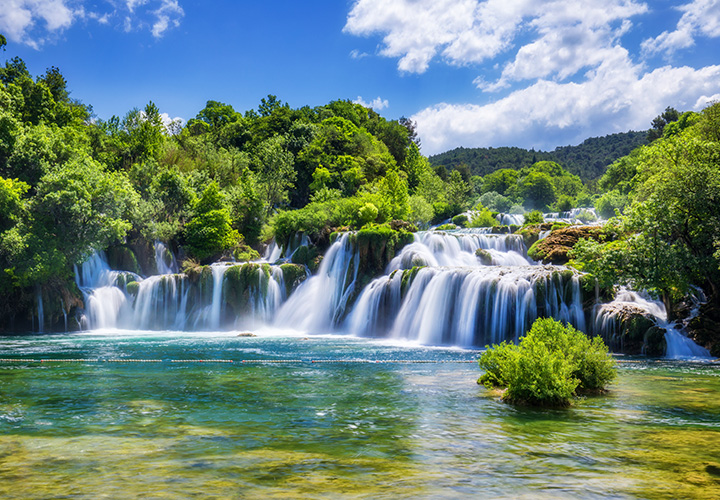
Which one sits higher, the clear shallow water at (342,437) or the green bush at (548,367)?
the green bush at (548,367)

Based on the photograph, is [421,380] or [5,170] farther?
[5,170]

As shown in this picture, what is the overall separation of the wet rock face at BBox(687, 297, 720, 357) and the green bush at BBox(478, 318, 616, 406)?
1139cm

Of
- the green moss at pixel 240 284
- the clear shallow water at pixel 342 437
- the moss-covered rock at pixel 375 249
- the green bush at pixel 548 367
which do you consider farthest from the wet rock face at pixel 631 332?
the green moss at pixel 240 284

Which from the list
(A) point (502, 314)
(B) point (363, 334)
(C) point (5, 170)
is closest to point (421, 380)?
(A) point (502, 314)

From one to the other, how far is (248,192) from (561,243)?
98.0 ft

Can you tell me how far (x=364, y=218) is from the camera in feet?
150

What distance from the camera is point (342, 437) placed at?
964 cm

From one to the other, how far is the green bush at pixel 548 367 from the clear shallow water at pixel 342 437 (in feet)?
1.64

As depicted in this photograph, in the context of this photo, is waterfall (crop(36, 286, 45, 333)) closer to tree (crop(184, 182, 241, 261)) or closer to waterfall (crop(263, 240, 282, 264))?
tree (crop(184, 182, 241, 261))

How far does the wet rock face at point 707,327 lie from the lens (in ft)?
73.5

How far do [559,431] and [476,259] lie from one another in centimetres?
2797

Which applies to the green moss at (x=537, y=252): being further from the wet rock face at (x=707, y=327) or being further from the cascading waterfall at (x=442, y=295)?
the wet rock face at (x=707, y=327)

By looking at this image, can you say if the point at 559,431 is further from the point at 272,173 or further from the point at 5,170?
the point at 272,173

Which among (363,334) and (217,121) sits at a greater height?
(217,121)
